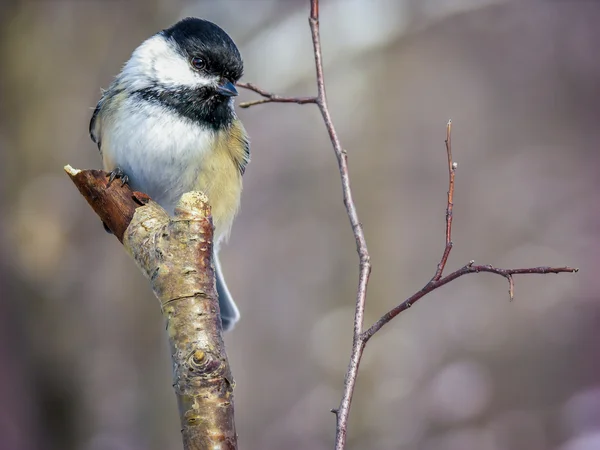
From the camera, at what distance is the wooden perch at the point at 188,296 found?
126cm

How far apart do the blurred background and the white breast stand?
87.9 inches

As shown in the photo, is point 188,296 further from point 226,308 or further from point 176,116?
point 226,308

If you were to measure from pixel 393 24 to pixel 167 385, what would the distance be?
331cm

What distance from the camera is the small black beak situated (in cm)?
248

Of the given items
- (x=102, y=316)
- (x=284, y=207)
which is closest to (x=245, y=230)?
(x=284, y=207)

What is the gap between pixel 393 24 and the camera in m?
6.07

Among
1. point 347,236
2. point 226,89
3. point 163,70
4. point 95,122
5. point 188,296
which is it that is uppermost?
point 347,236

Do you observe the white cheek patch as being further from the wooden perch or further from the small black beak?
the wooden perch

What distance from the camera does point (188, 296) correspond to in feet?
4.59

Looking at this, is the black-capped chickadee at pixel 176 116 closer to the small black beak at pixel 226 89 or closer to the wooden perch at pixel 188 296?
the small black beak at pixel 226 89

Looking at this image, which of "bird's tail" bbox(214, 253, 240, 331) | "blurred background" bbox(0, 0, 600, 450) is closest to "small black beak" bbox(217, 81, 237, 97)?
"bird's tail" bbox(214, 253, 240, 331)

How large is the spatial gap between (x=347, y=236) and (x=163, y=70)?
Answer: 3350 mm

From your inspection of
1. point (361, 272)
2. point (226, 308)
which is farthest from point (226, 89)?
point (361, 272)

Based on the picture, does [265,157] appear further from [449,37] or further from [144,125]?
[144,125]
